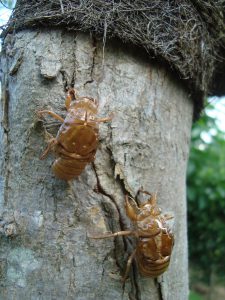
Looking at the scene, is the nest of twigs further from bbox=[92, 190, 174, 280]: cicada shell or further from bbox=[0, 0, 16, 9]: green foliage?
bbox=[92, 190, 174, 280]: cicada shell

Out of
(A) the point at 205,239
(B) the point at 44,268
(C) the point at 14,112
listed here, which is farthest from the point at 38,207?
Answer: (A) the point at 205,239

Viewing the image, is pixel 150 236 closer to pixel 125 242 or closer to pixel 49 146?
pixel 125 242

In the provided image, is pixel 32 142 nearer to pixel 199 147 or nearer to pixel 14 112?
pixel 14 112

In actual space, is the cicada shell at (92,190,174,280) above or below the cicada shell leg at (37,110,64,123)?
below

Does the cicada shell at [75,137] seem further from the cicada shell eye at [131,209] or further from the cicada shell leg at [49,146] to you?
the cicada shell eye at [131,209]

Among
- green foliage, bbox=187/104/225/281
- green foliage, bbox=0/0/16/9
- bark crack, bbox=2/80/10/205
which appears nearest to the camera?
bark crack, bbox=2/80/10/205

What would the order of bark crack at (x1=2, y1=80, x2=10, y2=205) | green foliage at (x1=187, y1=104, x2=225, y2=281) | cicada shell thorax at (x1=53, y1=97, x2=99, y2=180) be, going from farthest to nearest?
green foliage at (x1=187, y1=104, x2=225, y2=281), bark crack at (x1=2, y1=80, x2=10, y2=205), cicada shell thorax at (x1=53, y1=97, x2=99, y2=180)

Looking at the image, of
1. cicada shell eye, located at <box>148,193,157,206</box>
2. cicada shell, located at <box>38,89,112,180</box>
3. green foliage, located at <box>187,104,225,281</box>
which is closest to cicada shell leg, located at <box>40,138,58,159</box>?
cicada shell, located at <box>38,89,112,180</box>
